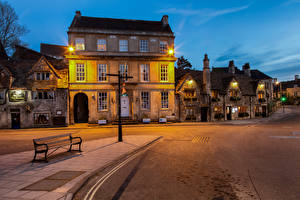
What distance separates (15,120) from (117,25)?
2121 centimetres

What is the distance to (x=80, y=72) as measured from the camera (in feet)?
81.2

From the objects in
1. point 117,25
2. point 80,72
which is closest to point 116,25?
point 117,25

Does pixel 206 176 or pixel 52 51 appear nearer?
pixel 206 176

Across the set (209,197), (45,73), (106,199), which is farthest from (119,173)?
(45,73)

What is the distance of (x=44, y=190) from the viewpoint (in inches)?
205

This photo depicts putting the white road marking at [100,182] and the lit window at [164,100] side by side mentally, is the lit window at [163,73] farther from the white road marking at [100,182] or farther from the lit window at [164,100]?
the white road marking at [100,182]

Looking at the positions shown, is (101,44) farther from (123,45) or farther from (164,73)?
(164,73)

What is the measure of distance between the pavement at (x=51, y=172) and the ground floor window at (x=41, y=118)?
51.4ft

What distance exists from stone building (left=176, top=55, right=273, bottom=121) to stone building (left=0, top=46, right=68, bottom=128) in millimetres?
18381

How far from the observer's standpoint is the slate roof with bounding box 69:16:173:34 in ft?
86.3

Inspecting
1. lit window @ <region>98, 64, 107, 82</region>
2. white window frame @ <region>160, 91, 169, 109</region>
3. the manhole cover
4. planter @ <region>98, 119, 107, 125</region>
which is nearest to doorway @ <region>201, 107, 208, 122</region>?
white window frame @ <region>160, 91, 169, 109</region>

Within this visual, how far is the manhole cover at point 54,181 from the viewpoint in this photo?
5.34 metres

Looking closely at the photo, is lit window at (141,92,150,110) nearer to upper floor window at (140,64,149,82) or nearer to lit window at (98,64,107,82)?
upper floor window at (140,64,149,82)

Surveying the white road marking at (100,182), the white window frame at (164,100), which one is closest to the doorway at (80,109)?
the white window frame at (164,100)
